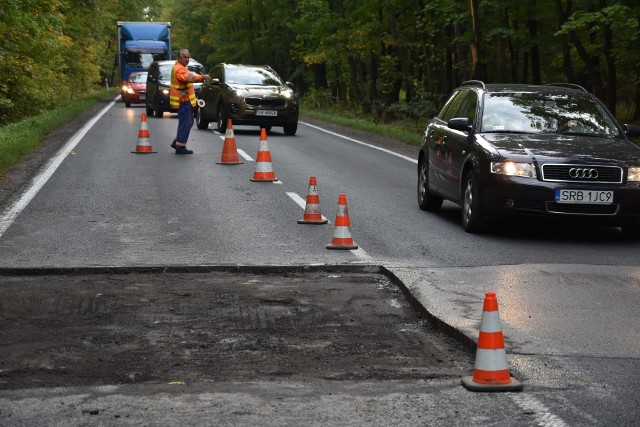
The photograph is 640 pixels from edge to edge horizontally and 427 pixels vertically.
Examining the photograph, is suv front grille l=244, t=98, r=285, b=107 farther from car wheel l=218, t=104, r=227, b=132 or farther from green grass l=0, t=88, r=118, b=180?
green grass l=0, t=88, r=118, b=180

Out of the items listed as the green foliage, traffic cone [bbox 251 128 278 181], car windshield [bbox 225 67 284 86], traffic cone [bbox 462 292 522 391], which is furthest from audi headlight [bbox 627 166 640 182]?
car windshield [bbox 225 67 284 86]

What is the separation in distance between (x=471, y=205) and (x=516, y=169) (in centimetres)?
75

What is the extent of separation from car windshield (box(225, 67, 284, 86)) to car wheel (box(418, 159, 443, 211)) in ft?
50.1

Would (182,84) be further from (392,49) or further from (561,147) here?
(392,49)

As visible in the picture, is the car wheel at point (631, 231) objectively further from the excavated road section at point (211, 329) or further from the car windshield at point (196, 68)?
the car windshield at point (196, 68)

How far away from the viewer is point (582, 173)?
1180cm

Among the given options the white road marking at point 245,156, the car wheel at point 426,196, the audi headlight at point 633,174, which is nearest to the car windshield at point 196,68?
the white road marking at point 245,156

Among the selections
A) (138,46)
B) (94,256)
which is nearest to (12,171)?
(94,256)

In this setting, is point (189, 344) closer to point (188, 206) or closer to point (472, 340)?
point (472, 340)

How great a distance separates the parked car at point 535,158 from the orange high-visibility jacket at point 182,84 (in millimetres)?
8249

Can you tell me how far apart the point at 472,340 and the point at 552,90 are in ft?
23.4

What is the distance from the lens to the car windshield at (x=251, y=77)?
97.0 ft

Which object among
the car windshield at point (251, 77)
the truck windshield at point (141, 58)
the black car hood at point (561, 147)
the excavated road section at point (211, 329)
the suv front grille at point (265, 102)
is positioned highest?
the truck windshield at point (141, 58)

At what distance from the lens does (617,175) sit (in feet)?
38.9
